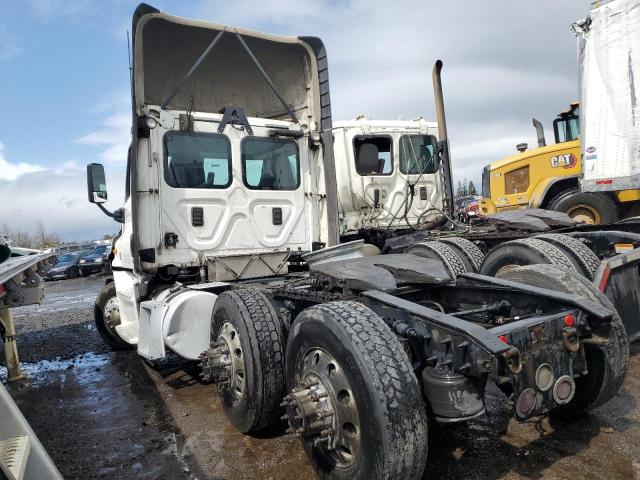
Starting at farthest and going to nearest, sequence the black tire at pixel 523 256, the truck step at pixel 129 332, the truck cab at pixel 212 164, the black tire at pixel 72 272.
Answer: the black tire at pixel 72 272
the truck step at pixel 129 332
the truck cab at pixel 212 164
the black tire at pixel 523 256

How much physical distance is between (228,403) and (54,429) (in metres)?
1.66

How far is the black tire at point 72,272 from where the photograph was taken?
2408 cm

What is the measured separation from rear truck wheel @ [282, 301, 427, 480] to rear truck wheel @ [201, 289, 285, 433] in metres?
0.49

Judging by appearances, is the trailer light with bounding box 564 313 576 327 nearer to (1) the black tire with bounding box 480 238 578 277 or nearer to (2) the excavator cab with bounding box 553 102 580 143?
(1) the black tire with bounding box 480 238 578 277

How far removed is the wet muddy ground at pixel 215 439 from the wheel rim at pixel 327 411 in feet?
2.01

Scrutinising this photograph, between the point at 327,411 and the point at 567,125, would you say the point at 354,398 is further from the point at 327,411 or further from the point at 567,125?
the point at 567,125

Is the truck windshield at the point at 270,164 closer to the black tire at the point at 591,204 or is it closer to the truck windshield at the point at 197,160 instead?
the truck windshield at the point at 197,160

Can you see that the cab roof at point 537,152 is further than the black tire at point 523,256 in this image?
Yes

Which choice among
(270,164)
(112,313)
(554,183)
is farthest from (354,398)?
(554,183)

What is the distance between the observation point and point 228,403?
142 inches

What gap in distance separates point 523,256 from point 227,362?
2.90 meters

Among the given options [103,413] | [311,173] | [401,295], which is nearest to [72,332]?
[103,413]

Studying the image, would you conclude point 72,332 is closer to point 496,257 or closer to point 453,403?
point 496,257

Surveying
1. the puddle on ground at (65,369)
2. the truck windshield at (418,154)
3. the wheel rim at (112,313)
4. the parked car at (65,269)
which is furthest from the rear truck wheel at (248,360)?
the parked car at (65,269)
